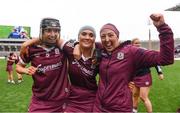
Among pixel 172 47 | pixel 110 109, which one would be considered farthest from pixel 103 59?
pixel 172 47

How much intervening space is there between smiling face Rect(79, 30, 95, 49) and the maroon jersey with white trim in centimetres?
50

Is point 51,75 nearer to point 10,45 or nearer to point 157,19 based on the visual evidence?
point 157,19

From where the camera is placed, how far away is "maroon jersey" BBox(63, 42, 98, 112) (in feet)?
18.7

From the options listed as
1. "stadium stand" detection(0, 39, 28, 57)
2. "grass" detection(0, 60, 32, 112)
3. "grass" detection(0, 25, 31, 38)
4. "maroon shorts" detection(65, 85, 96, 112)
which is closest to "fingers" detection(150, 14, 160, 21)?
"maroon shorts" detection(65, 85, 96, 112)

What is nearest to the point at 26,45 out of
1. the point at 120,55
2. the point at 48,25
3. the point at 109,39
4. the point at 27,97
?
the point at 48,25

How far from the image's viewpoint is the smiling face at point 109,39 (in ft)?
17.6

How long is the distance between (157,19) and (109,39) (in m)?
0.83

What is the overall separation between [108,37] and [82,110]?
1244 millimetres

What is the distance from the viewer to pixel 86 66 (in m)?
5.70

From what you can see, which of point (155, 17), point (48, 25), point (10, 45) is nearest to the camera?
point (155, 17)

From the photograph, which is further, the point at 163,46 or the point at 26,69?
the point at 26,69

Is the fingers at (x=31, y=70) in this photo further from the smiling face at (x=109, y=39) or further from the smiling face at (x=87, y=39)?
the smiling face at (x=109, y=39)

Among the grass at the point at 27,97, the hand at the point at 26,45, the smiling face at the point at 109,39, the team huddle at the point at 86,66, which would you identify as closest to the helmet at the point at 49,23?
the team huddle at the point at 86,66

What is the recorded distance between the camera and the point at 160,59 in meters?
4.99
